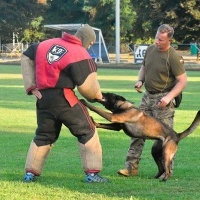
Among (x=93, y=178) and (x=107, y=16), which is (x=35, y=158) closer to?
(x=93, y=178)

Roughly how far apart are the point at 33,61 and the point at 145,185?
2.05 meters

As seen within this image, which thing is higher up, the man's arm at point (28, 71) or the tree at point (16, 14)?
the man's arm at point (28, 71)

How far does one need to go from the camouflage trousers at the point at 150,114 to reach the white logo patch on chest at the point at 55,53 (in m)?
1.74

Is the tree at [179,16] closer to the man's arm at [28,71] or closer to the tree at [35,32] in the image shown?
the tree at [35,32]

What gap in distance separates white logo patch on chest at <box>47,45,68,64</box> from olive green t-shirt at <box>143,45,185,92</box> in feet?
5.23

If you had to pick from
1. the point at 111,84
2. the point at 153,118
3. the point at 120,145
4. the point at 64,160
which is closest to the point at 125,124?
the point at 153,118

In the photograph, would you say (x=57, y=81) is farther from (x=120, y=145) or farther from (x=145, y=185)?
(x=120, y=145)

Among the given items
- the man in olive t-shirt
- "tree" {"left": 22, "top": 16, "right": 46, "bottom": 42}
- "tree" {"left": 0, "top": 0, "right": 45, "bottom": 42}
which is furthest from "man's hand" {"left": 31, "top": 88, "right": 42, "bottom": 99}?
"tree" {"left": 22, "top": 16, "right": 46, "bottom": 42}

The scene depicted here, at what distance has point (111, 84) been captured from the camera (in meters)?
32.3

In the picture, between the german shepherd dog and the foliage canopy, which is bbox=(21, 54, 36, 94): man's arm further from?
the foliage canopy

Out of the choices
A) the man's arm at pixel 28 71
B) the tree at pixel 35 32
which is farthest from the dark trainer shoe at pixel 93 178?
the tree at pixel 35 32

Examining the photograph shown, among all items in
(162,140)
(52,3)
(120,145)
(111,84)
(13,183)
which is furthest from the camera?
(52,3)

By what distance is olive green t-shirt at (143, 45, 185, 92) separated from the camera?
952 centimetres

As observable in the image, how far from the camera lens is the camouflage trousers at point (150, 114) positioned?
31.7ft
